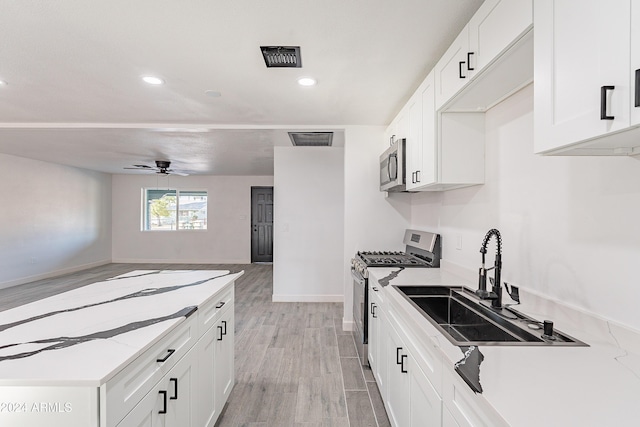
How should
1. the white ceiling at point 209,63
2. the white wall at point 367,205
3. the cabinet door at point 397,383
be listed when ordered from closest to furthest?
the cabinet door at point 397,383 → the white ceiling at point 209,63 → the white wall at point 367,205

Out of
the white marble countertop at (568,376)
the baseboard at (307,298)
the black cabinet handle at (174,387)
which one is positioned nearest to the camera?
the white marble countertop at (568,376)

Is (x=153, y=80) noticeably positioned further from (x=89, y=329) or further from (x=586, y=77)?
Result: (x=586, y=77)

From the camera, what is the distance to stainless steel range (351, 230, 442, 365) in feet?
8.88

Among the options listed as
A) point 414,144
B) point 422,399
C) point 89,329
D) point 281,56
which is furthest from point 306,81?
point 422,399

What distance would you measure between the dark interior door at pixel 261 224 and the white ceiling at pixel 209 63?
453 centimetres

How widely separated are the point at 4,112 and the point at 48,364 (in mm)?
3745

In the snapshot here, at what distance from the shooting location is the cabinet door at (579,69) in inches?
30.5

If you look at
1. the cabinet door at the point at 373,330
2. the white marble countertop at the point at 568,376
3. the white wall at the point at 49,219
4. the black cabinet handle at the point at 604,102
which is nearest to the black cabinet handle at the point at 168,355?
the white marble countertop at the point at 568,376

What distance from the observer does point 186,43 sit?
197cm

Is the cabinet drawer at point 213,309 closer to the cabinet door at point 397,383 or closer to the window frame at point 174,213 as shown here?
the cabinet door at point 397,383

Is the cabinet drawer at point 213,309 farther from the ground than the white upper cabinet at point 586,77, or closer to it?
closer to it

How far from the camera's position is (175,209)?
8609 mm

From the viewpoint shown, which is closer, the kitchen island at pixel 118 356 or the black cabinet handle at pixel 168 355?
the kitchen island at pixel 118 356

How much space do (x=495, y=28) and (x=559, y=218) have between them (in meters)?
0.86
